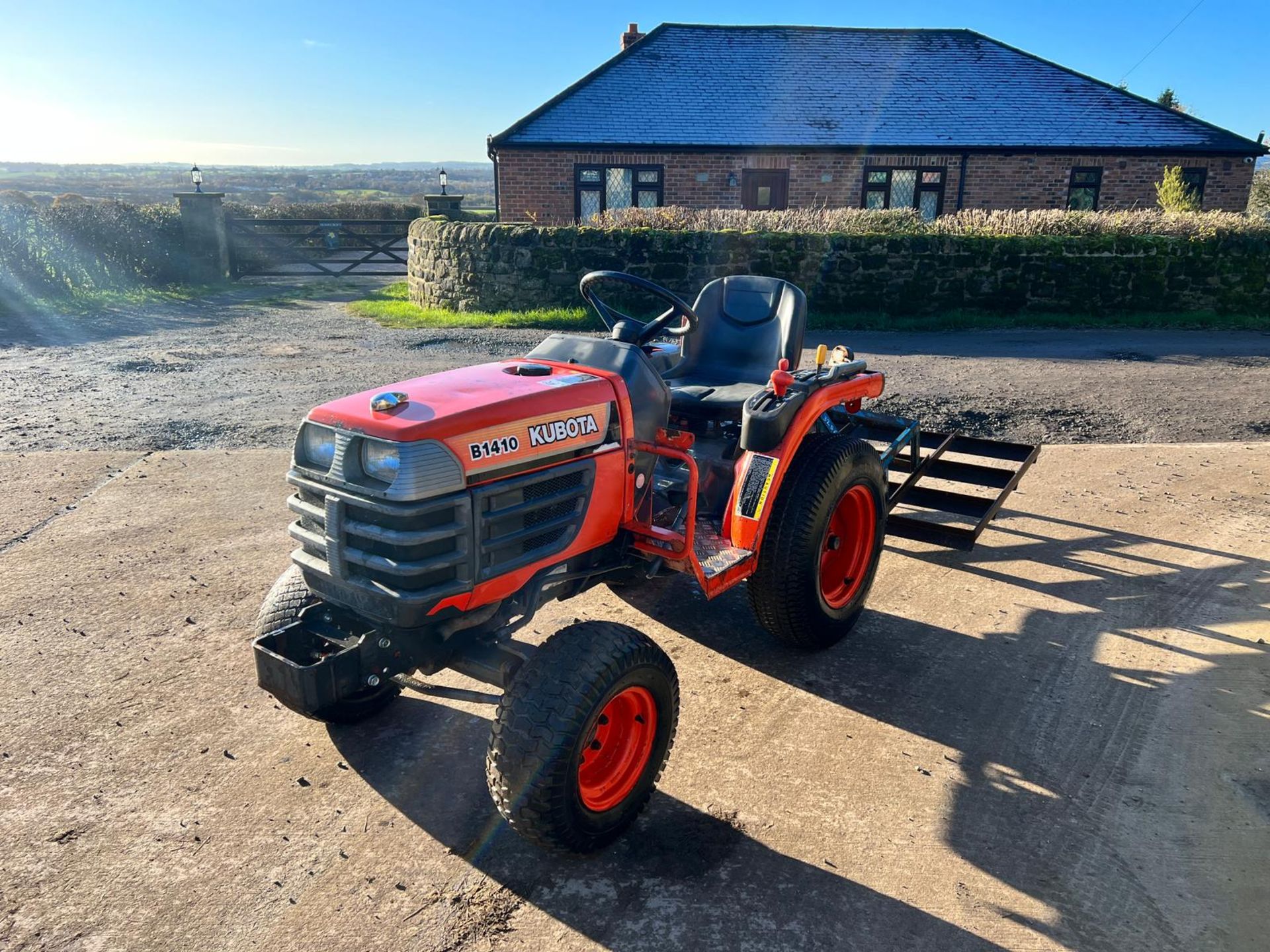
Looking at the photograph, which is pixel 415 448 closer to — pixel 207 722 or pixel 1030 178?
pixel 207 722

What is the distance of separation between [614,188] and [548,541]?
16953mm

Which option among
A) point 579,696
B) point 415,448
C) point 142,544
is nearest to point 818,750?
point 579,696

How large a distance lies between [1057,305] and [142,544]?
11469mm

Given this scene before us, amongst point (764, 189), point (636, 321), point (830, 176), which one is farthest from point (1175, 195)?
point (636, 321)

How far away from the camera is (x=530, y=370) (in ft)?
10.7

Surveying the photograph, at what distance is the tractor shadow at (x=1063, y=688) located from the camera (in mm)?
2725

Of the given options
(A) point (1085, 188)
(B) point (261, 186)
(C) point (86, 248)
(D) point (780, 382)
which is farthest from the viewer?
(B) point (261, 186)

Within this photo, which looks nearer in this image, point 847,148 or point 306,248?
point 847,148

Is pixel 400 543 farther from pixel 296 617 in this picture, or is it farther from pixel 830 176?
pixel 830 176

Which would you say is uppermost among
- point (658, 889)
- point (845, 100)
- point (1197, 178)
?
point (845, 100)

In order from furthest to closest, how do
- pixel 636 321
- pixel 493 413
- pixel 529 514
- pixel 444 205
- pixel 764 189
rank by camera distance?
1. pixel 764 189
2. pixel 444 205
3. pixel 636 321
4. pixel 529 514
5. pixel 493 413

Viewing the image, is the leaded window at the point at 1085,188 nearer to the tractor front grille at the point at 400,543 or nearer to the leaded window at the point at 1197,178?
the leaded window at the point at 1197,178

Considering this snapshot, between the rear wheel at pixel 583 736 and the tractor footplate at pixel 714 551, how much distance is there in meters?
0.57

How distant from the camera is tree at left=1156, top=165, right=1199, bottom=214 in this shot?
1645cm
